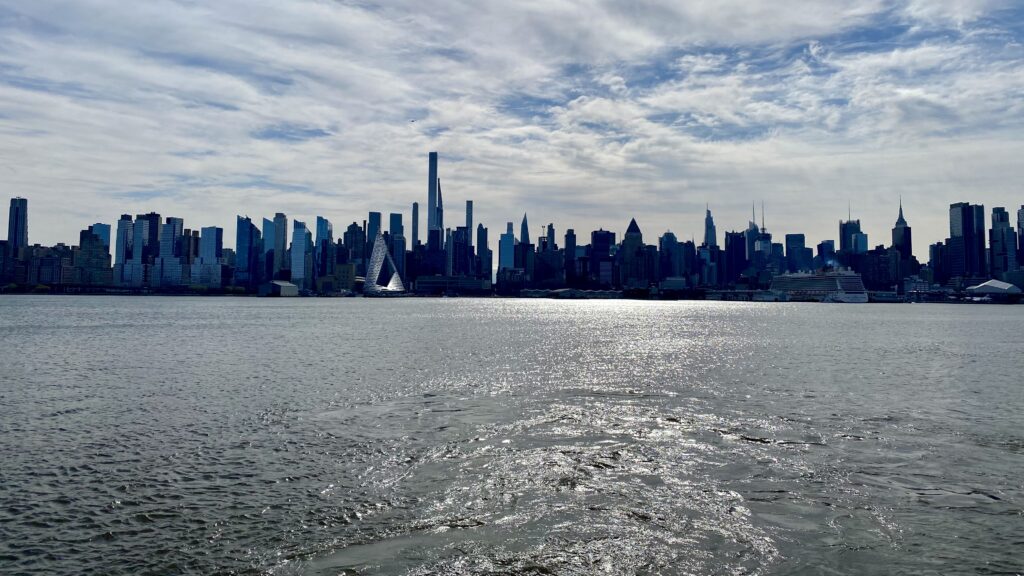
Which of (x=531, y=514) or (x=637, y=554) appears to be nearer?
(x=637, y=554)

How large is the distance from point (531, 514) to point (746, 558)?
5.78 m

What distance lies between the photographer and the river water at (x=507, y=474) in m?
15.8

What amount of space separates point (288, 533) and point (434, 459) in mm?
7747

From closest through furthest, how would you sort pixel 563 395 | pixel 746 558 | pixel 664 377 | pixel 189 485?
pixel 746 558 → pixel 189 485 → pixel 563 395 → pixel 664 377

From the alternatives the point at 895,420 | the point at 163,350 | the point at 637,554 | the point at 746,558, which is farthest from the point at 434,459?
the point at 163,350

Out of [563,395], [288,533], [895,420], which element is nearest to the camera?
[288,533]

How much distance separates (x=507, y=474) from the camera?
22344 millimetres

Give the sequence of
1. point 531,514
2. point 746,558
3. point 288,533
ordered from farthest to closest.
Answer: point 531,514
point 288,533
point 746,558

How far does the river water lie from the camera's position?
15.8 metres

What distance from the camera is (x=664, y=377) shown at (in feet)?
160

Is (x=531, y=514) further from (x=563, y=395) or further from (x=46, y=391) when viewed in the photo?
(x=46, y=391)

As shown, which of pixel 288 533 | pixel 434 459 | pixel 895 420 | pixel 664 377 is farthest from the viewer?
pixel 664 377

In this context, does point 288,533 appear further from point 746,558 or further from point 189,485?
point 746,558

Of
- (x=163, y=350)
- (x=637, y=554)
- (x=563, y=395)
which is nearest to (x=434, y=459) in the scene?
(x=637, y=554)
